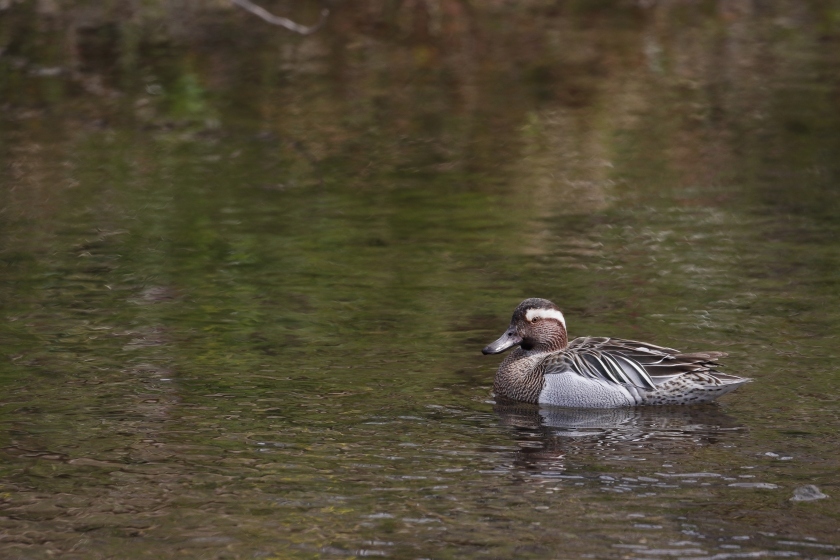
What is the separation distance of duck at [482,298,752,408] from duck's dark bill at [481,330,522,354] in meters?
0.08

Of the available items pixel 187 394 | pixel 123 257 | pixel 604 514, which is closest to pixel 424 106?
pixel 123 257

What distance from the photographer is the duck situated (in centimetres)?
955

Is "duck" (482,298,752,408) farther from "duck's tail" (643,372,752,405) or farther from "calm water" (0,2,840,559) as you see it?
"calm water" (0,2,840,559)

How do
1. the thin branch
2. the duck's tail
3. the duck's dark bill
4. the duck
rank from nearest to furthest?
the duck's tail → the duck → the duck's dark bill → the thin branch

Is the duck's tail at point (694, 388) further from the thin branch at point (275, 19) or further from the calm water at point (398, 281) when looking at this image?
the thin branch at point (275, 19)

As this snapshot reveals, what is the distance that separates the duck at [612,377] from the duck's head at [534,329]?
0.52ft

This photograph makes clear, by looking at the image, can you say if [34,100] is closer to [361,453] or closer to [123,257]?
[123,257]

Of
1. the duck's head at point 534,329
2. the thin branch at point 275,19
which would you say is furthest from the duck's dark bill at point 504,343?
the thin branch at point 275,19

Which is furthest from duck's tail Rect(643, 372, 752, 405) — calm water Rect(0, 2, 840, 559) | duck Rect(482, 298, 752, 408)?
calm water Rect(0, 2, 840, 559)

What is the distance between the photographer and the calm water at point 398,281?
24.9ft

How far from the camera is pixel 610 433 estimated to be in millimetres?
9023

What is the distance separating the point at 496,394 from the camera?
994cm

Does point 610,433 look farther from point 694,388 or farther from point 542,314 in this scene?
point 542,314

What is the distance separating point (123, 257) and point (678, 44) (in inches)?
519
